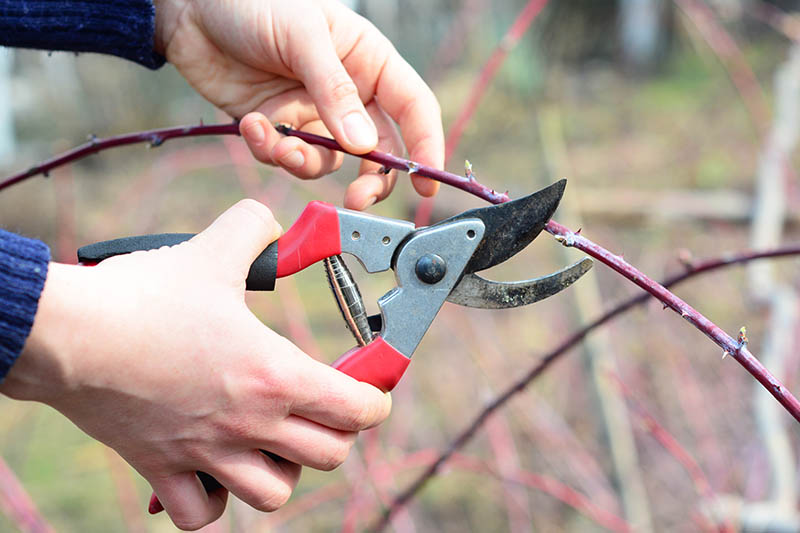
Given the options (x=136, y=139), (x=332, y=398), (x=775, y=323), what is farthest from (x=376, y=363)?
(x=775, y=323)

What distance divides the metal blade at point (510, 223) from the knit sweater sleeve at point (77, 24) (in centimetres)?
65

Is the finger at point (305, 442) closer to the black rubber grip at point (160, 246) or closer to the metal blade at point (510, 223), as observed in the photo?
the black rubber grip at point (160, 246)

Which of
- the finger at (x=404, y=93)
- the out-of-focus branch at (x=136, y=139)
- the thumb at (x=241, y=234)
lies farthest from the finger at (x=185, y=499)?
the finger at (x=404, y=93)

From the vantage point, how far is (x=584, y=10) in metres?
9.29

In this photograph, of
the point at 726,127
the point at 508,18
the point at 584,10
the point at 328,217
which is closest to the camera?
the point at 328,217

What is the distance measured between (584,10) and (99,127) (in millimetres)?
5913

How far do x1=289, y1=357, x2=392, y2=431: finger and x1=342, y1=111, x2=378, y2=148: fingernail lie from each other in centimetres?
34

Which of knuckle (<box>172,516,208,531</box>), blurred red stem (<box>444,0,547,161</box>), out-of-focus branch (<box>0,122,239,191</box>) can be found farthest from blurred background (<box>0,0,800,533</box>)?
knuckle (<box>172,516,208,531</box>)

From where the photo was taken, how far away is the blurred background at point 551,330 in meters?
2.07

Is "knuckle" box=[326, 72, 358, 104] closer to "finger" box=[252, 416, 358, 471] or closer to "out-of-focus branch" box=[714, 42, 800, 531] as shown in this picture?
"finger" box=[252, 416, 358, 471]

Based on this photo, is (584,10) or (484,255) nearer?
(484,255)

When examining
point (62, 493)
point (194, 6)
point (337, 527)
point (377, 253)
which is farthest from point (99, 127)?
point (377, 253)

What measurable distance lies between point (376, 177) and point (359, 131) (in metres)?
0.15

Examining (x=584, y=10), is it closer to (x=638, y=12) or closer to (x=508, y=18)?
(x=638, y=12)
